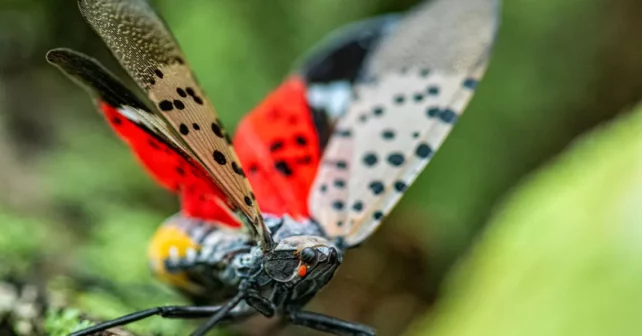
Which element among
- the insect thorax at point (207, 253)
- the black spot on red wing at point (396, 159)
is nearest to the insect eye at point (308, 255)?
the insect thorax at point (207, 253)

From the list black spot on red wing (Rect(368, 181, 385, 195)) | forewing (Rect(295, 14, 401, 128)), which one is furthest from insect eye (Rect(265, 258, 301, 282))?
forewing (Rect(295, 14, 401, 128))

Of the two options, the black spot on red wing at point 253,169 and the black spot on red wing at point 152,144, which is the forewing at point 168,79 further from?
the black spot on red wing at point 253,169

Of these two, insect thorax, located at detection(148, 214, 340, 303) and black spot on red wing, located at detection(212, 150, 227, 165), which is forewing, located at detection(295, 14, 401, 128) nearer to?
insect thorax, located at detection(148, 214, 340, 303)

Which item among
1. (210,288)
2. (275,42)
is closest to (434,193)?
(275,42)

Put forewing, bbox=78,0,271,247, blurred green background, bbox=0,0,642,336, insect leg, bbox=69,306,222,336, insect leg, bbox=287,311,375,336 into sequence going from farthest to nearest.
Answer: blurred green background, bbox=0,0,642,336 < insect leg, bbox=287,311,375,336 < insect leg, bbox=69,306,222,336 < forewing, bbox=78,0,271,247

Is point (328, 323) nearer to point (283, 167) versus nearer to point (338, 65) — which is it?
point (283, 167)

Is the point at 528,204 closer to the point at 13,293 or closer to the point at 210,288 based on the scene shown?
the point at 210,288

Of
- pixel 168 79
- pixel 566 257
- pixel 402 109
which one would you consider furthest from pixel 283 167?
pixel 566 257
